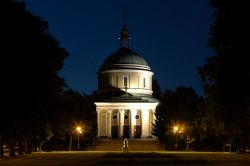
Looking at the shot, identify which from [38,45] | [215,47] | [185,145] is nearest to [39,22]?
[38,45]

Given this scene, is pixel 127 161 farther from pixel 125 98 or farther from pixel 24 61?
pixel 125 98

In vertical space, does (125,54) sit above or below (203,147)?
above

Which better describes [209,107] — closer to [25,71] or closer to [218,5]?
[218,5]

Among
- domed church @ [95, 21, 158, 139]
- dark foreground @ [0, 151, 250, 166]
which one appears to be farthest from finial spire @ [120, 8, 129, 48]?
dark foreground @ [0, 151, 250, 166]

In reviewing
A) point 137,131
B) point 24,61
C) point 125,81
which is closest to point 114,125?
point 137,131

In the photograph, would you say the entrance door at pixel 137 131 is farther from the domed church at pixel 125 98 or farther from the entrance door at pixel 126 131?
the entrance door at pixel 126 131

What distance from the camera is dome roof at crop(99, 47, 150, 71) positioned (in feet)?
424

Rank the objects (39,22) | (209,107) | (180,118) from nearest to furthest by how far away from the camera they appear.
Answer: (39,22)
(209,107)
(180,118)

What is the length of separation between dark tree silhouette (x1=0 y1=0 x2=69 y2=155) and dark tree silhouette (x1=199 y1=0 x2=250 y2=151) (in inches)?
389

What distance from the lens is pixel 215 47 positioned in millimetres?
40156

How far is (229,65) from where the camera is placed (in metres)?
37.9

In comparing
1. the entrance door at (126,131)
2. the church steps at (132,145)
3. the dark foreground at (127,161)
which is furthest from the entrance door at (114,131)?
the dark foreground at (127,161)

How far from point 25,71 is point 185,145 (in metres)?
67.6

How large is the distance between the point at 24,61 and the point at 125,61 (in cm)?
9210
